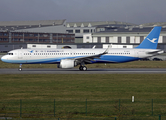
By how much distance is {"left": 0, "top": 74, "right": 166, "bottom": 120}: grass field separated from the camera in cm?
1750

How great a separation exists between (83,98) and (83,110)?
4472 mm

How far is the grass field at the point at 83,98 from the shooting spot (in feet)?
57.4

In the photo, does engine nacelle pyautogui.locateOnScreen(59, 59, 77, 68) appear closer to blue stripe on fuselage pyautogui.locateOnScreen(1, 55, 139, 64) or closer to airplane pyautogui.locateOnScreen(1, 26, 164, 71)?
airplane pyautogui.locateOnScreen(1, 26, 164, 71)

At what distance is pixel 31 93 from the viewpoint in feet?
81.7

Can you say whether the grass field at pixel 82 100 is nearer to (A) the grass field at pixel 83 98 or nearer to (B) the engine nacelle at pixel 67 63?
(A) the grass field at pixel 83 98

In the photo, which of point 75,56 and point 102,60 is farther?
point 102,60

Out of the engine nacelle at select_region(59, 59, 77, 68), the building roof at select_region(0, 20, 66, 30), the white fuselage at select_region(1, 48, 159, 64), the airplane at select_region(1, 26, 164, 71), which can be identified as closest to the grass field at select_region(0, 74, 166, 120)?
the engine nacelle at select_region(59, 59, 77, 68)

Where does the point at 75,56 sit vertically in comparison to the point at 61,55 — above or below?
below

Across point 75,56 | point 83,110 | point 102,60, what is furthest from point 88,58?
point 83,110

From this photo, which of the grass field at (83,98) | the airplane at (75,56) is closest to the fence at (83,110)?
the grass field at (83,98)

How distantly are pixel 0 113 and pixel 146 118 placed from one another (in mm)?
9617

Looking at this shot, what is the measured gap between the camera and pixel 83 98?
22.3 meters

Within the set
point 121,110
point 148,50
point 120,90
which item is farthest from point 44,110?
point 148,50

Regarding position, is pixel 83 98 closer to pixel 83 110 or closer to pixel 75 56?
pixel 83 110
